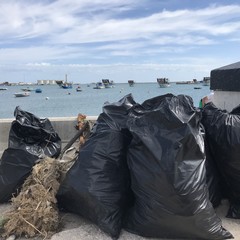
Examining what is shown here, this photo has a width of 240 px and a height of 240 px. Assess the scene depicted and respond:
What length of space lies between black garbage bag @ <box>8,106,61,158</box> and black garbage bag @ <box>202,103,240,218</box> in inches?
64.6

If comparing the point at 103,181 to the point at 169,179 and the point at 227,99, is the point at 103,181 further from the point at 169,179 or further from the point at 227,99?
the point at 227,99

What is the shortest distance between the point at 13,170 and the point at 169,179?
1.66 m

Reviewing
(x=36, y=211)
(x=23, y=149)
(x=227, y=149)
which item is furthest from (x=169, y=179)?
(x=23, y=149)

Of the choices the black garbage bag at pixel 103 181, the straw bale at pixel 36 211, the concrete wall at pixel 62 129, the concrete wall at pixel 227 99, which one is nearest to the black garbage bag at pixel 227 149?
the concrete wall at pixel 227 99

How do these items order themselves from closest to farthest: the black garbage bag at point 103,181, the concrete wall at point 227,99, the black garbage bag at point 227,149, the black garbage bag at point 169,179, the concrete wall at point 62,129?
the black garbage bag at point 169,179, the black garbage bag at point 103,181, the black garbage bag at point 227,149, the concrete wall at point 227,99, the concrete wall at point 62,129

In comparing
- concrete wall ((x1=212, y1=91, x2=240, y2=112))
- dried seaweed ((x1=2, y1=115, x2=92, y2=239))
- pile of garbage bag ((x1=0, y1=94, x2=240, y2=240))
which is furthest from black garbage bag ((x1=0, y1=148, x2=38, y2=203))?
concrete wall ((x1=212, y1=91, x2=240, y2=112))

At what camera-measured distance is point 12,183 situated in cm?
346

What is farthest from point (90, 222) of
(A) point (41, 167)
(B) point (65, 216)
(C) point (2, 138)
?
(C) point (2, 138)

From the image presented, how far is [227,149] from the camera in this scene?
9.70 feet

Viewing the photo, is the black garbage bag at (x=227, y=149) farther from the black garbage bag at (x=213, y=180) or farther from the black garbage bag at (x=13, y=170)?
the black garbage bag at (x=13, y=170)

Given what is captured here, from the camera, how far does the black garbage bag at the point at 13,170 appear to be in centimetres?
346

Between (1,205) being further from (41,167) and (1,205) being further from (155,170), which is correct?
(155,170)

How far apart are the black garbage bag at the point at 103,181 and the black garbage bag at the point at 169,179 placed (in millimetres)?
151

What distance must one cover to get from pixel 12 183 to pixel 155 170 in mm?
1521
